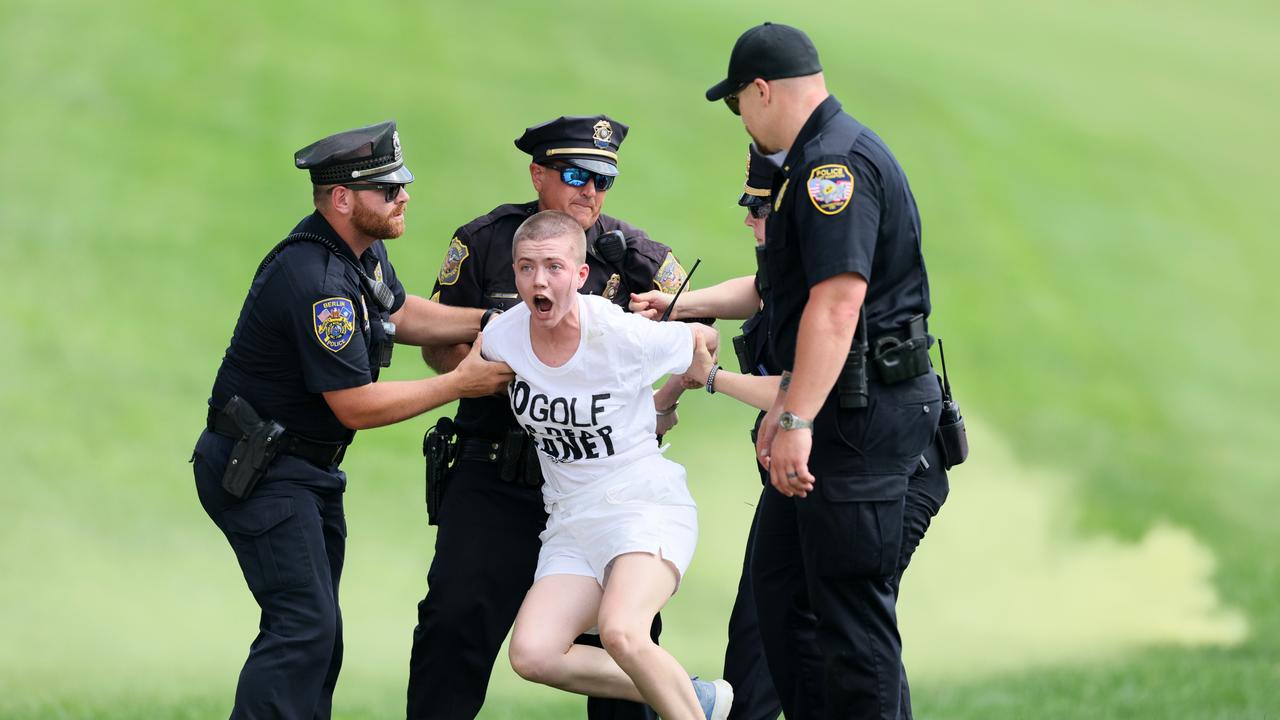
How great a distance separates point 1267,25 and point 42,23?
35.9 ft

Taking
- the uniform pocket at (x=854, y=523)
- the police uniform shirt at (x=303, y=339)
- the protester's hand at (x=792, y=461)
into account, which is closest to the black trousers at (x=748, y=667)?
the uniform pocket at (x=854, y=523)

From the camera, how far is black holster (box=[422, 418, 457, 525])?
5816mm

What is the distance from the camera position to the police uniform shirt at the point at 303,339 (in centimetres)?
519

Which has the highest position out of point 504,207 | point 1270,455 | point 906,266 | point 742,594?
point 1270,455

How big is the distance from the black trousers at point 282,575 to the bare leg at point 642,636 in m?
1.02

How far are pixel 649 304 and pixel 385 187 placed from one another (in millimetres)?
1089

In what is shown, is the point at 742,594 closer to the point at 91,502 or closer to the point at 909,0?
the point at 91,502

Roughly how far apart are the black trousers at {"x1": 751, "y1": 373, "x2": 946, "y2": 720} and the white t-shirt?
0.69m

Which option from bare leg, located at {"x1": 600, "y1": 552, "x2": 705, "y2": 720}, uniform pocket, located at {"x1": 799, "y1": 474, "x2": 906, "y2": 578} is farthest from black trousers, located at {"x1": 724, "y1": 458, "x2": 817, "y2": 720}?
uniform pocket, located at {"x1": 799, "y1": 474, "x2": 906, "y2": 578}

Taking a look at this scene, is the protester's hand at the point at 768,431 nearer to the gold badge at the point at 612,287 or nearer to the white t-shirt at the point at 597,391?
the white t-shirt at the point at 597,391

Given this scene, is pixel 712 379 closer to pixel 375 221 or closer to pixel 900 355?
pixel 900 355

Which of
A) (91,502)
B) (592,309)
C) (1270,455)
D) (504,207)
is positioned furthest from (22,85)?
(1270,455)

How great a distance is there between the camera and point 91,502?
9680 millimetres

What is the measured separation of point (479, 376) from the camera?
5.31 m
